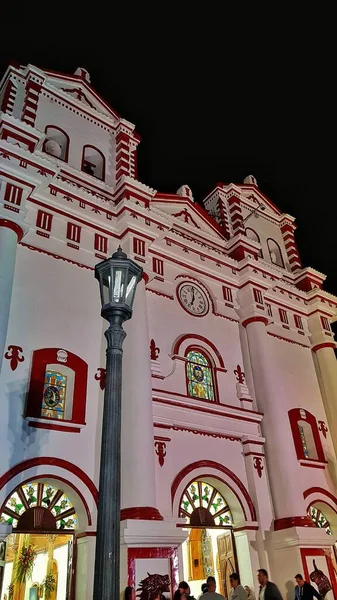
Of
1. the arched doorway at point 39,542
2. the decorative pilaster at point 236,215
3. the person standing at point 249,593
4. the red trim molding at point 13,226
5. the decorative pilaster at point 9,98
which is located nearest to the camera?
the arched doorway at point 39,542

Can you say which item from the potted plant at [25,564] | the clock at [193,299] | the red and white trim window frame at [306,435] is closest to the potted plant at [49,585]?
the potted plant at [25,564]

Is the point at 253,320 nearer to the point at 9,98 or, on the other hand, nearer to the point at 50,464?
the point at 50,464

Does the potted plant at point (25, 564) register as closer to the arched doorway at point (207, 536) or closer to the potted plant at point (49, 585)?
the potted plant at point (49, 585)

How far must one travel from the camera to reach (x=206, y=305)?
14531 millimetres

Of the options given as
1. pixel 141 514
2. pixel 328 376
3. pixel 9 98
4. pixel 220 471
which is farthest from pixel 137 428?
pixel 9 98

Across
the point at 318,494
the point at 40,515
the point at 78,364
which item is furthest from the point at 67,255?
the point at 318,494

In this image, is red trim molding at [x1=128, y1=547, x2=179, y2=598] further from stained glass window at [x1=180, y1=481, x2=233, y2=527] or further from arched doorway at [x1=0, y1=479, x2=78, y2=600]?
stained glass window at [x1=180, y1=481, x2=233, y2=527]

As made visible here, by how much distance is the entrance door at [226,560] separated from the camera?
11513 mm

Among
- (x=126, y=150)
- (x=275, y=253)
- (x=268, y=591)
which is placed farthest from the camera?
(x=275, y=253)

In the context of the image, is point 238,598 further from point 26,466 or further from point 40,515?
point 26,466

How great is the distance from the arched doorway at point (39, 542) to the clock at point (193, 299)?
642 cm

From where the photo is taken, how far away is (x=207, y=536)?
41.0 feet

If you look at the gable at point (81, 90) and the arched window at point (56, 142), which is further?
the gable at point (81, 90)

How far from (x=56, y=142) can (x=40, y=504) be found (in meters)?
10.1
